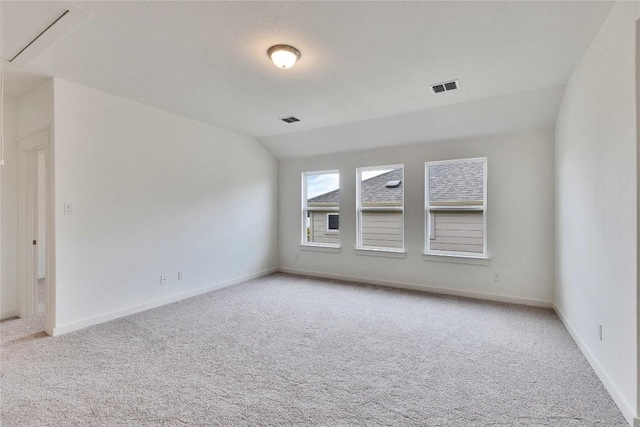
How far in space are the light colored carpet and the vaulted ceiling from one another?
103 inches

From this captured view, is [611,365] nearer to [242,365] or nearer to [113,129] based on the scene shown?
[242,365]

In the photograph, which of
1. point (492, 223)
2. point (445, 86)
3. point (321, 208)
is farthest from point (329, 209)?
point (445, 86)

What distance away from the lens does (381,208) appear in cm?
526

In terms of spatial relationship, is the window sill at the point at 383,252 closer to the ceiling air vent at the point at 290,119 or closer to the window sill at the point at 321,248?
the window sill at the point at 321,248

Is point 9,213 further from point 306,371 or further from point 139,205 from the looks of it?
point 306,371

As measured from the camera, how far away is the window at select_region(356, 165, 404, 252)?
516 centimetres

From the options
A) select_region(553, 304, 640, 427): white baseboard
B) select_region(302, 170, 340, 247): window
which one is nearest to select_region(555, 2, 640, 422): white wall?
select_region(553, 304, 640, 427): white baseboard

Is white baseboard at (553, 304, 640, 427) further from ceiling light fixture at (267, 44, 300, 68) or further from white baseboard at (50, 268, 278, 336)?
white baseboard at (50, 268, 278, 336)

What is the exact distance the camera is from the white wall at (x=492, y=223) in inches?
158

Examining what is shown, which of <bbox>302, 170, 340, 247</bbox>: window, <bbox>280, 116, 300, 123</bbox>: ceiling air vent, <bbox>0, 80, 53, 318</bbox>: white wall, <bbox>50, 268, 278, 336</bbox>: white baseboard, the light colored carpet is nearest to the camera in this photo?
the light colored carpet

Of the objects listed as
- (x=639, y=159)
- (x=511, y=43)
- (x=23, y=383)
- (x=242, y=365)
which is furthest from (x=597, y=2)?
(x=23, y=383)

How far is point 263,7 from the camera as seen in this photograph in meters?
2.03

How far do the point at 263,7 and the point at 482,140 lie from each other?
3.61 meters

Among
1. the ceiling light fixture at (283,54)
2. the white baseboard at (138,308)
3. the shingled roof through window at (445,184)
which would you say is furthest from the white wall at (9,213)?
the shingled roof through window at (445,184)
